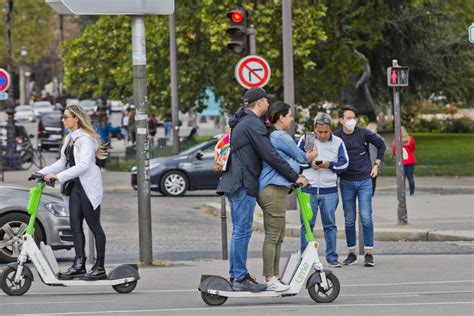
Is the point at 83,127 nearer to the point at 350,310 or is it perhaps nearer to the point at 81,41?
the point at 350,310

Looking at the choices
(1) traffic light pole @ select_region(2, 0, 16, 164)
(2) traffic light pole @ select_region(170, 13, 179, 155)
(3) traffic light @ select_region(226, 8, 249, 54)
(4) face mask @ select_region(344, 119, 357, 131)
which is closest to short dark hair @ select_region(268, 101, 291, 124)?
(4) face mask @ select_region(344, 119, 357, 131)

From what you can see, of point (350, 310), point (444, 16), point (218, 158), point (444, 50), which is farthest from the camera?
point (444, 50)

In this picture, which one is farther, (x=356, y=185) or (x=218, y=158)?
(x=356, y=185)

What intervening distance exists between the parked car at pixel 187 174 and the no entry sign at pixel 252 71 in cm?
813

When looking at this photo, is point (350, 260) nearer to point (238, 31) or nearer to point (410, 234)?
point (410, 234)

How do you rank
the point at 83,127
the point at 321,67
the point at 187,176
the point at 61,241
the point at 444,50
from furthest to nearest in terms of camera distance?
the point at 444,50 < the point at 321,67 < the point at 187,176 < the point at 61,241 < the point at 83,127

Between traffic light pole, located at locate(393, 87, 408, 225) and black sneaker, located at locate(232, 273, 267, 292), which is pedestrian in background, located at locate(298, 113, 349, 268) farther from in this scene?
traffic light pole, located at locate(393, 87, 408, 225)

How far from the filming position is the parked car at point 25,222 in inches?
618

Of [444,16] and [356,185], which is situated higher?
[444,16]

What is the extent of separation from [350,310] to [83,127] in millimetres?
3264

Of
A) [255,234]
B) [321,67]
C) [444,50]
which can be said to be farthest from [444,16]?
[255,234]

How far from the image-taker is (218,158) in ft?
37.9

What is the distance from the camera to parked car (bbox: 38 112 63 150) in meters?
53.9

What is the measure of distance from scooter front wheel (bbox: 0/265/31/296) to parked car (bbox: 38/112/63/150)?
41814 mm
